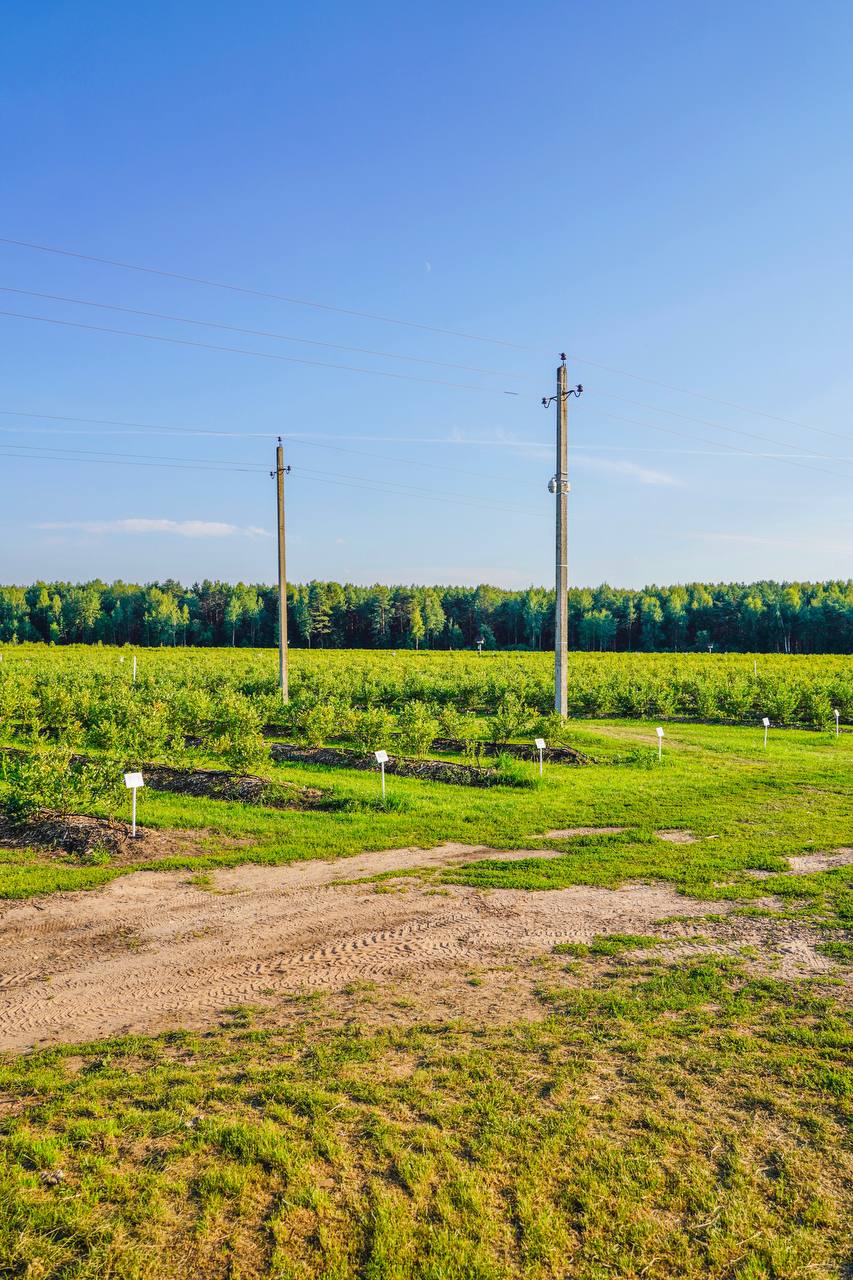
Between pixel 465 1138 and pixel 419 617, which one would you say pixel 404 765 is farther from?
pixel 419 617

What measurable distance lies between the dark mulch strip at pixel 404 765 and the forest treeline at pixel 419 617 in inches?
4107

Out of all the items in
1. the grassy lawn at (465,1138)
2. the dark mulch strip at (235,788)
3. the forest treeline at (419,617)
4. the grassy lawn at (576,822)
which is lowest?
the grassy lawn at (576,822)

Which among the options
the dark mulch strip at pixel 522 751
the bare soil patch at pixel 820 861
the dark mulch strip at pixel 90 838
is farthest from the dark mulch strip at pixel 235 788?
the bare soil patch at pixel 820 861

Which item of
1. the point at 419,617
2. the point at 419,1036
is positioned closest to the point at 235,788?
the point at 419,1036

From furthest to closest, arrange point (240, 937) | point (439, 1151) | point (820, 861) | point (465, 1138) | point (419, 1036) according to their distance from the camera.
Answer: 1. point (820, 861)
2. point (240, 937)
3. point (419, 1036)
4. point (465, 1138)
5. point (439, 1151)

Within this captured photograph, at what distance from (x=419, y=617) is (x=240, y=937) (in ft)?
394

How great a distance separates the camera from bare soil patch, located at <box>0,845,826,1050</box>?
22.8 ft

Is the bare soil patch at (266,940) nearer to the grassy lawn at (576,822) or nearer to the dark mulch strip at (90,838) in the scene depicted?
the grassy lawn at (576,822)

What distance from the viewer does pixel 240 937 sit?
28.3ft

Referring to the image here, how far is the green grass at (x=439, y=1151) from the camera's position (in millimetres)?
3863

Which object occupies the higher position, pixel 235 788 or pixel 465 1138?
pixel 465 1138

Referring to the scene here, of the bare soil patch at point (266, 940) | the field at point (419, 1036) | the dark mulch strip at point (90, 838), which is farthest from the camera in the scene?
the dark mulch strip at point (90, 838)

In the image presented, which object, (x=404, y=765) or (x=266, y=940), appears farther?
(x=404, y=765)

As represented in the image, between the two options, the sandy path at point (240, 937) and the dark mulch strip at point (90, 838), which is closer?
the sandy path at point (240, 937)
